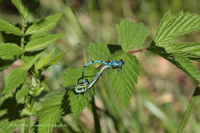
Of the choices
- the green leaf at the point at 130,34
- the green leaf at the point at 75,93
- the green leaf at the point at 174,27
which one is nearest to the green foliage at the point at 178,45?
the green leaf at the point at 174,27

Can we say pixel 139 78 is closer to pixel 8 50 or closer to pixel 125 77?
pixel 125 77

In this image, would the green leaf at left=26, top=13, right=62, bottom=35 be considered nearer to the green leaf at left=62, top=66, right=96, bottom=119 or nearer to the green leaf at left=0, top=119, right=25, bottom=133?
the green leaf at left=62, top=66, right=96, bottom=119

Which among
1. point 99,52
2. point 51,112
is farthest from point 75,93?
point 99,52

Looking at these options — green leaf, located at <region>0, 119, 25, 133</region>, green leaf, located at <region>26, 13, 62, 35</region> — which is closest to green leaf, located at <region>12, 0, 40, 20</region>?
green leaf, located at <region>26, 13, 62, 35</region>

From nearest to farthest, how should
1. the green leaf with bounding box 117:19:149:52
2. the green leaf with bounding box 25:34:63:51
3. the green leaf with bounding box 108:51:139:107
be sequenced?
the green leaf with bounding box 108:51:139:107 < the green leaf with bounding box 117:19:149:52 < the green leaf with bounding box 25:34:63:51

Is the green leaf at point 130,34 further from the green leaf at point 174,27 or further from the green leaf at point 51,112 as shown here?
the green leaf at point 51,112
